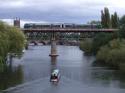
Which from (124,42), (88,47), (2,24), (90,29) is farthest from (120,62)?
(88,47)

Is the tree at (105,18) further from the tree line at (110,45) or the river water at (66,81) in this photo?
the river water at (66,81)

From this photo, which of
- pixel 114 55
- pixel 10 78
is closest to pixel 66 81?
pixel 10 78

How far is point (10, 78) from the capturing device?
8119cm

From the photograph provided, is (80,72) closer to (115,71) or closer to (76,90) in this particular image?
(115,71)

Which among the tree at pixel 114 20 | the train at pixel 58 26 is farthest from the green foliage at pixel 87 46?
the tree at pixel 114 20

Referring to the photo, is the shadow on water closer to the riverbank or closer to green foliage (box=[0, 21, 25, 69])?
the riverbank

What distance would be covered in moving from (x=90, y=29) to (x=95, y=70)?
5387cm

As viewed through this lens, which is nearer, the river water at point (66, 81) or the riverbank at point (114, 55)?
the river water at point (66, 81)

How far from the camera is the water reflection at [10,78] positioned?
2918 inches

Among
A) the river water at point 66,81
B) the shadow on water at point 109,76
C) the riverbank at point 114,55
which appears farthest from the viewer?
the riverbank at point 114,55

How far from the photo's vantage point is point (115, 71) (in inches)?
3760

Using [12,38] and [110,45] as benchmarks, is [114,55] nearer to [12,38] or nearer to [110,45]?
[110,45]

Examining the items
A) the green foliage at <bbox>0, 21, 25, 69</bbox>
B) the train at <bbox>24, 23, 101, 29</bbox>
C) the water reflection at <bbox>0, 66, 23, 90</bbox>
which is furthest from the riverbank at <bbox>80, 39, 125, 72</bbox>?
the train at <bbox>24, 23, 101, 29</bbox>

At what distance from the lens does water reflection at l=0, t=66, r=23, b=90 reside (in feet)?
243
